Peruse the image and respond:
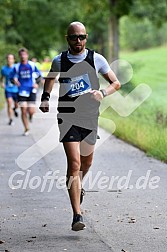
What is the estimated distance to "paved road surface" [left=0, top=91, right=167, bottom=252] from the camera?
24.6 ft

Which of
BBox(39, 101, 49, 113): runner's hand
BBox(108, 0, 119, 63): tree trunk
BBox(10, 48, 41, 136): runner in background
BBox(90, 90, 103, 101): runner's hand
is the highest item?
BBox(90, 90, 103, 101): runner's hand

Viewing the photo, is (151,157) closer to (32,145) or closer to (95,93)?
(32,145)

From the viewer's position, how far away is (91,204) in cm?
967

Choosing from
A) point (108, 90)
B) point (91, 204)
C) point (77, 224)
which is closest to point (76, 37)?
point (108, 90)

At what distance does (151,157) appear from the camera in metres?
14.3

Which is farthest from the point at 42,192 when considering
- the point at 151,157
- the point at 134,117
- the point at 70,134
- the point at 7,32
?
the point at 7,32

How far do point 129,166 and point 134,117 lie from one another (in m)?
9.62

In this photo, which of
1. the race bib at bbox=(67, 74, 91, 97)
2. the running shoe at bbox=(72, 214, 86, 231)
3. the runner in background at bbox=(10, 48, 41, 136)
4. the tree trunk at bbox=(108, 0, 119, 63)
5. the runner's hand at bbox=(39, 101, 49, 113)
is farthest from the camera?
the tree trunk at bbox=(108, 0, 119, 63)

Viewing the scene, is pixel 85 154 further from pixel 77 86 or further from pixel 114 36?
pixel 114 36

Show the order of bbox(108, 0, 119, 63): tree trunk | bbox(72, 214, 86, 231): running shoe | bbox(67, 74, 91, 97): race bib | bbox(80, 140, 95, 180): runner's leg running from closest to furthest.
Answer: bbox(72, 214, 86, 231): running shoe, bbox(67, 74, 91, 97): race bib, bbox(80, 140, 95, 180): runner's leg, bbox(108, 0, 119, 63): tree trunk

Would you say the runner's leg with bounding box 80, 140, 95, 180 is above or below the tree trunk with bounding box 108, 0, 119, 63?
above

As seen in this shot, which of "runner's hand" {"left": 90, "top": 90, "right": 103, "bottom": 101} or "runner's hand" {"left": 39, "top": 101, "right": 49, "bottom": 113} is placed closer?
"runner's hand" {"left": 90, "top": 90, "right": 103, "bottom": 101}

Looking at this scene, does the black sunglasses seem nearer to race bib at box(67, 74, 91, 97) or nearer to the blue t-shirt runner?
race bib at box(67, 74, 91, 97)

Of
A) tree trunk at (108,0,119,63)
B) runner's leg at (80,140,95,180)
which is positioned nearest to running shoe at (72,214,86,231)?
runner's leg at (80,140,95,180)
